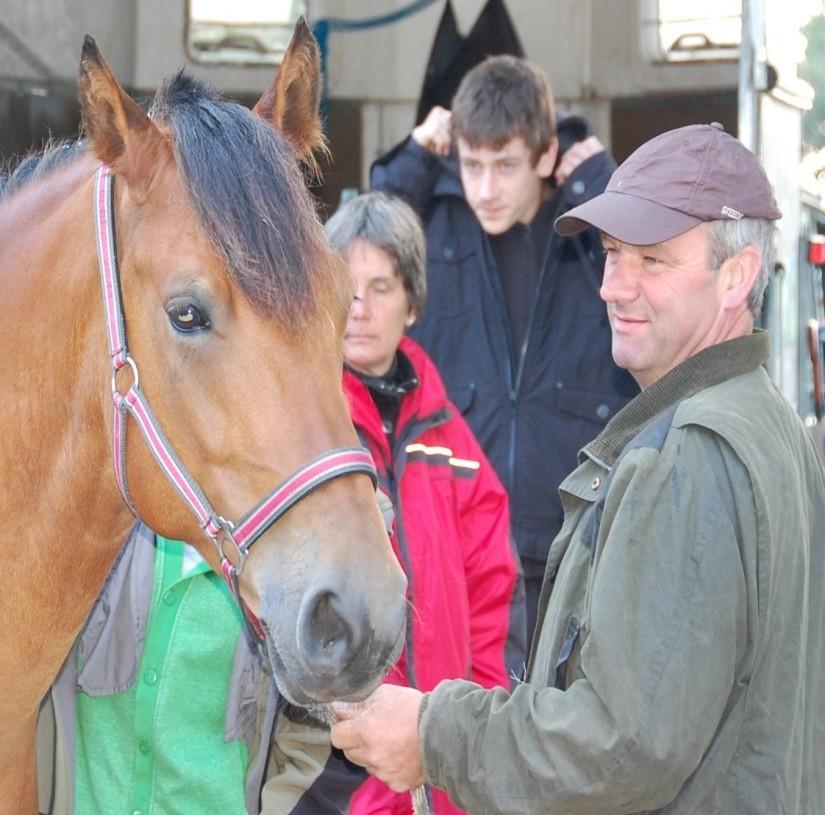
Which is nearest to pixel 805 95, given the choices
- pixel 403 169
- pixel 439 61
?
pixel 439 61

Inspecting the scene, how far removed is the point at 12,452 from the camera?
1871mm

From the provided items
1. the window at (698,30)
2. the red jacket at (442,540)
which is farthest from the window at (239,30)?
A: the red jacket at (442,540)

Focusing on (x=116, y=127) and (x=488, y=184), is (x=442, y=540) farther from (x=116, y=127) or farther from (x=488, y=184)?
(x=488, y=184)

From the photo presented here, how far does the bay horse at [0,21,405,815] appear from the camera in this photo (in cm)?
163

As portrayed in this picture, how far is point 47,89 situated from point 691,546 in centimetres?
255

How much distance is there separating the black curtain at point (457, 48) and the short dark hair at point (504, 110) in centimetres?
59

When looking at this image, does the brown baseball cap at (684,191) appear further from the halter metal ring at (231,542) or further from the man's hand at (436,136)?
the man's hand at (436,136)

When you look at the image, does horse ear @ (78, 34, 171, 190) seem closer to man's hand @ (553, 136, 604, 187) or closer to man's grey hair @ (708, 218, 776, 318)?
man's grey hair @ (708, 218, 776, 318)

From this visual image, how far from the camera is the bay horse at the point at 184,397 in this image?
1.63 m

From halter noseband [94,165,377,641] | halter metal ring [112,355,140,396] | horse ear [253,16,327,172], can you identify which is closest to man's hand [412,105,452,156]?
horse ear [253,16,327,172]

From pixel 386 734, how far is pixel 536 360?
1808 mm

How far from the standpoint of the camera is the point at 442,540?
2512mm

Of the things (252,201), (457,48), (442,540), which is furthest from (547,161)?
(252,201)

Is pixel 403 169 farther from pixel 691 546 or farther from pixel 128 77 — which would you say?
pixel 691 546
